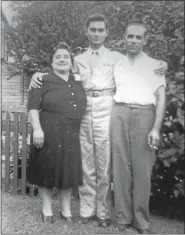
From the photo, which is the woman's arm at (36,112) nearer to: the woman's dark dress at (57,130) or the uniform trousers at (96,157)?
the woman's dark dress at (57,130)

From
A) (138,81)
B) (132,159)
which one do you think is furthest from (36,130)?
(138,81)

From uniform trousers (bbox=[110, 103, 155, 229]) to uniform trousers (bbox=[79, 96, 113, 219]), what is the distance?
9 centimetres

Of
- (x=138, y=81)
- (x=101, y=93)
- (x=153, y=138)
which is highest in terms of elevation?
(x=138, y=81)

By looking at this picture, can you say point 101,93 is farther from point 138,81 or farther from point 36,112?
point 36,112

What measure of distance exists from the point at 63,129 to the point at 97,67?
2.18 ft

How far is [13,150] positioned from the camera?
4.51m

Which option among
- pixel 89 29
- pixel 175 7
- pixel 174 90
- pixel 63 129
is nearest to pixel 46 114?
pixel 63 129

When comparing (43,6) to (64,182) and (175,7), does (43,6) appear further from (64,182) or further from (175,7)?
(64,182)

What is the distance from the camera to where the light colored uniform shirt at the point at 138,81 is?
2.94 meters

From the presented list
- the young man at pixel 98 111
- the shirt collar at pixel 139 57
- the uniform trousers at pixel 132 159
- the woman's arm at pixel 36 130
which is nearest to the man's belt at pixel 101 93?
the young man at pixel 98 111

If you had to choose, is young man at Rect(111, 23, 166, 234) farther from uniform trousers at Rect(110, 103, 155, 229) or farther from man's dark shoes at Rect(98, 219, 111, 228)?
man's dark shoes at Rect(98, 219, 111, 228)

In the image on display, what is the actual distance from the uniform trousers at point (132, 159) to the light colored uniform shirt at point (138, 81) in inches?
3.6

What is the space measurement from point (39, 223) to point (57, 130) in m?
0.96

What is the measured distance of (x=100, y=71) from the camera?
306 centimetres
